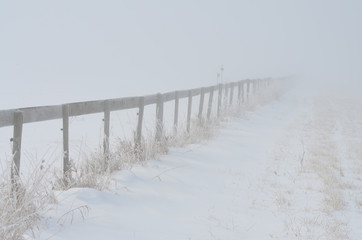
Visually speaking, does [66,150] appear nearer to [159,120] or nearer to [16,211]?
[16,211]

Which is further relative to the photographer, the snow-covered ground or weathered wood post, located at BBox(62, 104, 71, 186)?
weathered wood post, located at BBox(62, 104, 71, 186)

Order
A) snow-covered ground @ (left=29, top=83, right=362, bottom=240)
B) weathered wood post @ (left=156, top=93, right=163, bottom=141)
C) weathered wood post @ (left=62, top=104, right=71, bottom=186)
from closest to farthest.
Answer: snow-covered ground @ (left=29, top=83, right=362, bottom=240) < weathered wood post @ (left=62, top=104, right=71, bottom=186) < weathered wood post @ (left=156, top=93, right=163, bottom=141)

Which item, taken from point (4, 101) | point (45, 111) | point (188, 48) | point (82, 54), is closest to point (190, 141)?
point (45, 111)

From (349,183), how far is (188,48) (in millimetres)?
95011

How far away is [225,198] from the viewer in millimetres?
5188

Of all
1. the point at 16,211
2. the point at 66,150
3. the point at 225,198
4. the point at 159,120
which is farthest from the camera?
the point at 159,120

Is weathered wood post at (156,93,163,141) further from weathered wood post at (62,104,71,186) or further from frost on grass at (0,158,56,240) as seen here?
frost on grass at (0,158,56,240)

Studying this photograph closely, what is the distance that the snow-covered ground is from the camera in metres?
3.89

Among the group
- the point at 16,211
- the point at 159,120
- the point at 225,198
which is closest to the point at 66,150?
the point at 16,211

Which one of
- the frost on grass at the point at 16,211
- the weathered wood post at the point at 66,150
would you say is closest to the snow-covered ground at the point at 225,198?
the frost on grass at the point at 16,211

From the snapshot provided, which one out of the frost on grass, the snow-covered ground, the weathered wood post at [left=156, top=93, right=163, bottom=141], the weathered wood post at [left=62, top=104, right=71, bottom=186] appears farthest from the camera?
the weathered wood post at [left=156, top=93, right=163, bottom=141]

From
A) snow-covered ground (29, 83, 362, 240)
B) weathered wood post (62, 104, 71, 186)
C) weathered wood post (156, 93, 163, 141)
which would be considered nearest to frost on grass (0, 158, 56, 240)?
snow-covered ground (29, 83, 362, 240)

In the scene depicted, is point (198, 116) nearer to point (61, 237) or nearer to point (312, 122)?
point (312, 122)

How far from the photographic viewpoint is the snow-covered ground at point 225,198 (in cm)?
389
